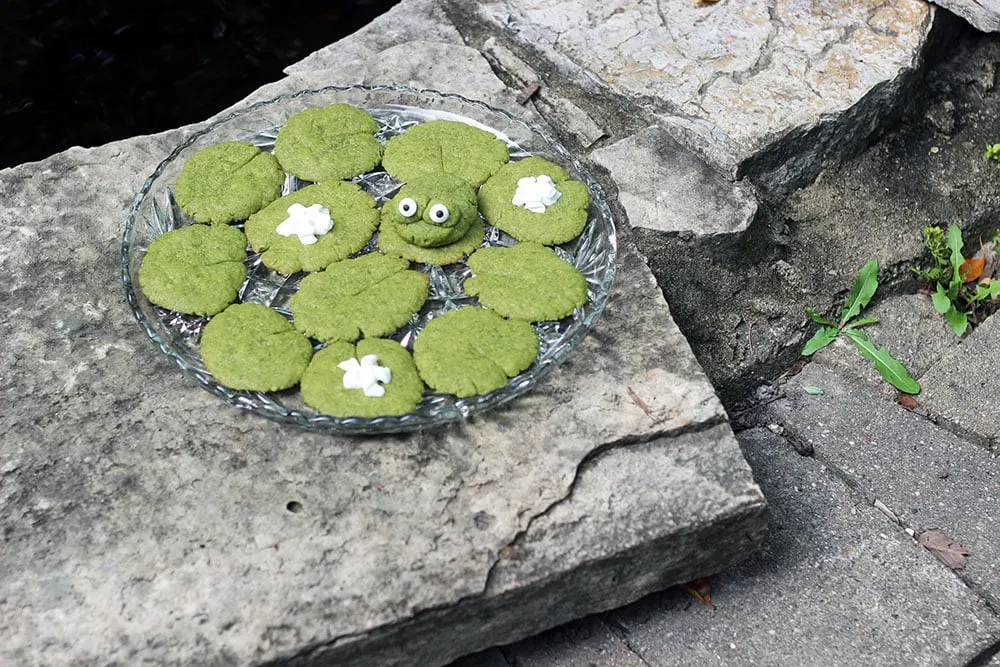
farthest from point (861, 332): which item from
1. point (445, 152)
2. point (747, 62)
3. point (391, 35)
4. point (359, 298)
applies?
point (391, 35)

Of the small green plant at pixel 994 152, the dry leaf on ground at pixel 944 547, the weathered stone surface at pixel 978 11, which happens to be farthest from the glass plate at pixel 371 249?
the weathered stone surface at pixel 978 11

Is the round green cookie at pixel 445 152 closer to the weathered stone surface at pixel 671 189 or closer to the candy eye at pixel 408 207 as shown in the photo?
the candy eye at pixel 408 207

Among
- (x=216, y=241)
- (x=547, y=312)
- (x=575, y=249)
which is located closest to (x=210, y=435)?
(x=216, y=241)

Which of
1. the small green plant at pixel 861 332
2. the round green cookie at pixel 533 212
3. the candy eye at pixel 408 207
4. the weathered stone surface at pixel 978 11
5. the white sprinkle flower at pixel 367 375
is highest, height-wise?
the weathered stone surface at pixel 978 11

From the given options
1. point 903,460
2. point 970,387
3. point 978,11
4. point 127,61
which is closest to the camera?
point 903,460

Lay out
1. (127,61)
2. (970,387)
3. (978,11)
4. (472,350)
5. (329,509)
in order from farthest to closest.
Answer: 1. (127,61)
2. (978,11)
3. (970,387)
4. (472,350)
5. (329,509)

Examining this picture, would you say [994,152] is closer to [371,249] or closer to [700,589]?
[700,589]
